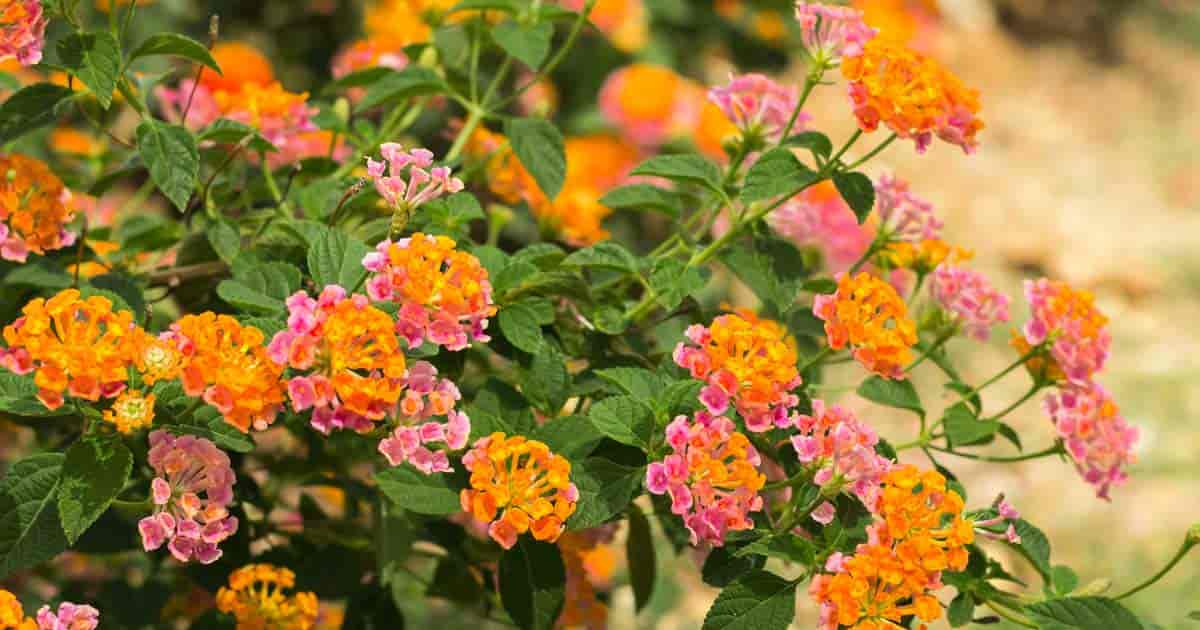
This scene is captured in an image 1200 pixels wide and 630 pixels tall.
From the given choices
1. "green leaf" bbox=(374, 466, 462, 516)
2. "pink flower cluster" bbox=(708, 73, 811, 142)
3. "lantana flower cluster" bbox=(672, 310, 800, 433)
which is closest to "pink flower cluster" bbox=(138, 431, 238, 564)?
"green leaf" bbox=(374, 466, 462, 516)

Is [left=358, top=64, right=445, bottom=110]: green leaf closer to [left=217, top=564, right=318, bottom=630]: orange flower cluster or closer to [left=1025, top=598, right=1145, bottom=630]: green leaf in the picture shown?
[left=217, top=564, right=318, bottom=630]: orange flower cluster

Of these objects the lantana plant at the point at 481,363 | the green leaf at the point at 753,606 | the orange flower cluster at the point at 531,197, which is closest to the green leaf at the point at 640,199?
the lantana plant at the point at 481,363

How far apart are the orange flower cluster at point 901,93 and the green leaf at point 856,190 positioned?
5 centimetres

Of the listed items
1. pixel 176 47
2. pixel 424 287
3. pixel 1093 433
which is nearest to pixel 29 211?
pixel 176 47

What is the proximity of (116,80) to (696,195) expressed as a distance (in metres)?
0.52

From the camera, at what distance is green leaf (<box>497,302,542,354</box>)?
1.04 metres

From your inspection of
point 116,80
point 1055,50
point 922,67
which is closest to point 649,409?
point 922,67

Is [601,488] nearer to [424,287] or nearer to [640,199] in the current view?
[424,287]

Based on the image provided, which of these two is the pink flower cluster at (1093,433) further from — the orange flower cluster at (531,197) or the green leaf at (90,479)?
the green leaf at (90,479)

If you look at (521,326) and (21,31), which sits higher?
(21,31)

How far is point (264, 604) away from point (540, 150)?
17.5 inches

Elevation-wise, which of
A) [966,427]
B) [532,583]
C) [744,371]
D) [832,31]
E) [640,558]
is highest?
[832,31]

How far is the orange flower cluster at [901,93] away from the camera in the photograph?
104cm

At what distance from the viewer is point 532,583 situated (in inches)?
41.3
